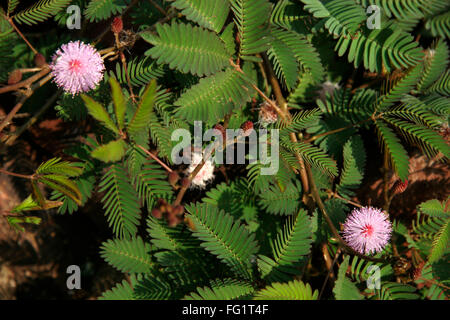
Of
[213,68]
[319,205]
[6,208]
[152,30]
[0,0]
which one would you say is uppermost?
[0,0]

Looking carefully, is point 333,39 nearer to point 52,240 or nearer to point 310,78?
point 310,78

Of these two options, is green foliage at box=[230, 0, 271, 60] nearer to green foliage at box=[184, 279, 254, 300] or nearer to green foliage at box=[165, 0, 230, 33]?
green foliage at box=[165, 0, 230, 33]

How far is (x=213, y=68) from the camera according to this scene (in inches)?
65.8

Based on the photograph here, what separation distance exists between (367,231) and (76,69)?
1.47 meters

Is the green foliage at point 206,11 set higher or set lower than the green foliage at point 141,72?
higher

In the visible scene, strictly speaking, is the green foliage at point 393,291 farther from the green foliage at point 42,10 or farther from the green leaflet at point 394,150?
the green foliage at point 42,10

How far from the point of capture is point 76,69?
1636 millimetres

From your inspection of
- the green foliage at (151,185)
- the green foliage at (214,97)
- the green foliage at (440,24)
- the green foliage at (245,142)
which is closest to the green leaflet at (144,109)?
the green foliage at (245,142)

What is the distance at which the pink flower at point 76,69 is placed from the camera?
1.64 meters

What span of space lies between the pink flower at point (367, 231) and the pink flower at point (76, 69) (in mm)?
1332

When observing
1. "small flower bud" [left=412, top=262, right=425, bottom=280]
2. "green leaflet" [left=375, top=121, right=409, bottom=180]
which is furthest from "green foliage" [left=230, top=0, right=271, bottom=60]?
"small flower bud" [left=412, top=262, right=425, bottom=280]

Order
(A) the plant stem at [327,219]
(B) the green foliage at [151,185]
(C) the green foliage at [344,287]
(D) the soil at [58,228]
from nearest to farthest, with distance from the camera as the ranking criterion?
(C) the green foliage at [344,287] < (A) the plant stem at [327,219] < (B) the green foliage at [151,185] < (D) the soil at [58,228]

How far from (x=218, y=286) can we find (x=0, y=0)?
220cm
